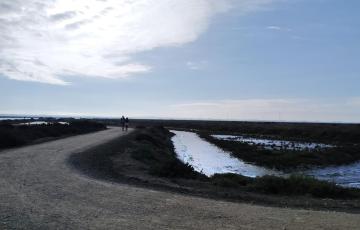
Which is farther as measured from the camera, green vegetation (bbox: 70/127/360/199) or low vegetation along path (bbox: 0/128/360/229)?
green vegetation (bbox: 70/127/360/199)

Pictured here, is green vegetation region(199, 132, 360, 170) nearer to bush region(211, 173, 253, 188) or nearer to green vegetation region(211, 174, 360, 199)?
bush region(211, 173, 253, 188)

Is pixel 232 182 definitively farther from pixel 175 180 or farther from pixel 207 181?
pixel 175 180

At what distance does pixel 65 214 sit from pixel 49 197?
2.55 m

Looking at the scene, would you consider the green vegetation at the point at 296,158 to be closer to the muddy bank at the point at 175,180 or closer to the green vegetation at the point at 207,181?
the muddy bank at the point at 175,180

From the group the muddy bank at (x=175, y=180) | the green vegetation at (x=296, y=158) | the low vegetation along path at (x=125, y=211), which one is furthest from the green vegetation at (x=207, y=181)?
the green vegetation at (x=296, y=158)

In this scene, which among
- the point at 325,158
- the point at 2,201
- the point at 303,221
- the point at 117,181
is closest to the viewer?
the point at 303,221

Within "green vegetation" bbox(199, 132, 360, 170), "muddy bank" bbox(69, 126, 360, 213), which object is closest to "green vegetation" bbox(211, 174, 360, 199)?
"muddy bank" bbox(69, 126, 360, 213)

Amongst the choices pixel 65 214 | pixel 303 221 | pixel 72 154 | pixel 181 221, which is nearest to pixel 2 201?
pixel 65 214

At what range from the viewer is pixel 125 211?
40.9ft

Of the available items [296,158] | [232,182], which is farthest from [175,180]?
[296,158]

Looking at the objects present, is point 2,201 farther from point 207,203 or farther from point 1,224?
point 207,203

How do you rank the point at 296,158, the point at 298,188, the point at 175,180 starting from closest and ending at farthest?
the point at 298,188 < the point at 175,180 < the point at 296,158

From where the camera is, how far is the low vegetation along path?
10961 mm

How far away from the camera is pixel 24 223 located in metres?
10.9
